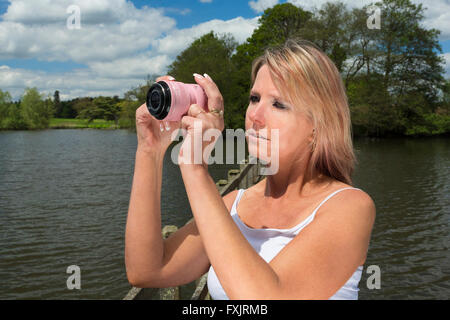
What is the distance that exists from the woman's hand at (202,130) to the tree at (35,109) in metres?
103

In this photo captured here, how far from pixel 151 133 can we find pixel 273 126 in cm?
57

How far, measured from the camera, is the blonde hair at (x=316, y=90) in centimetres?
155

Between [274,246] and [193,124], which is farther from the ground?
[193,124]

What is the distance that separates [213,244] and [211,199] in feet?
0.45

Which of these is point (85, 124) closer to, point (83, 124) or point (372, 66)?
point (83, 124)

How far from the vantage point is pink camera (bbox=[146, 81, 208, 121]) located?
57.1 inches

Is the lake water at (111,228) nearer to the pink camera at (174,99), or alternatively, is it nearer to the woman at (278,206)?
the woman at (278,206)

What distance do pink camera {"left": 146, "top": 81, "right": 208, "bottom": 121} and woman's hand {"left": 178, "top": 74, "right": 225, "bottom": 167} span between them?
46 mm

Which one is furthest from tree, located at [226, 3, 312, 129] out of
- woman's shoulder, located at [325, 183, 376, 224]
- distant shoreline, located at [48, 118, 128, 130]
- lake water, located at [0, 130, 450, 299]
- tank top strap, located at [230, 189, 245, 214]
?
distant shoreline, located at [48, 118, 128, 130]

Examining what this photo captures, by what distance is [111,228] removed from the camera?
42.6 feet

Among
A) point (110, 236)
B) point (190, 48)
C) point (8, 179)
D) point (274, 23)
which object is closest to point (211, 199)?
point (110, 236)
